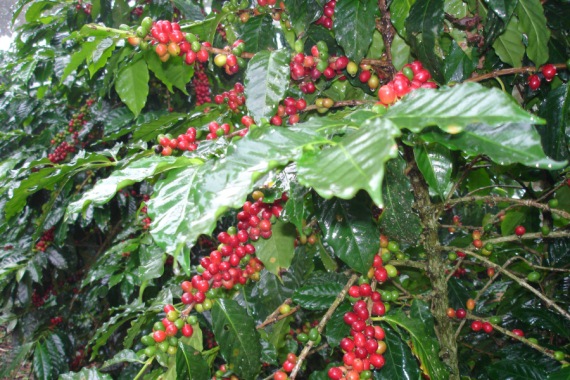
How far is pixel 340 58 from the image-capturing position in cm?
108

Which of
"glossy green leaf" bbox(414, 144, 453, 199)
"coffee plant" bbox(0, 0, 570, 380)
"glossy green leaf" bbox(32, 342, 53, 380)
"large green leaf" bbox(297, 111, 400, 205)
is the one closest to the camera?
"large green leaf" bbox(297, 111, 400, 205)

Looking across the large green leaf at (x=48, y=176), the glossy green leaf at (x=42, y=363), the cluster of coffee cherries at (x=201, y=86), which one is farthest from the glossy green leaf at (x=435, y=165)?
the glossy green leaf at (x=42, y=363)

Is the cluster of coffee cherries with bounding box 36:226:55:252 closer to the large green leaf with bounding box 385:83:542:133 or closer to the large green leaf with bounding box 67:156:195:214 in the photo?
the large green leaf with bounding box 67:156:195:214

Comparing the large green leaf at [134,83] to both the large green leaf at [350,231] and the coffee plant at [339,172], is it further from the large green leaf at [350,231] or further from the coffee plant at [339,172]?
the large green leaf at [350,231]

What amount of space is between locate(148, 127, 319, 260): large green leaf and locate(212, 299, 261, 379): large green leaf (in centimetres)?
61

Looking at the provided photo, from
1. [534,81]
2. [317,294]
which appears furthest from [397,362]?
[534,81]

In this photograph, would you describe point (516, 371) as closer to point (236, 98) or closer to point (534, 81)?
point (534, 81)

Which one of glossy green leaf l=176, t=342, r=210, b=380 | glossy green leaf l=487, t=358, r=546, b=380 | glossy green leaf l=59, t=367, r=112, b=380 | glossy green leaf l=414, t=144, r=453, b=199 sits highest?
Result: glossy green leaf l=414, t=144, r=453, b=199

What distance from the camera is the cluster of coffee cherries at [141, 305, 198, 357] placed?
3.67 feet

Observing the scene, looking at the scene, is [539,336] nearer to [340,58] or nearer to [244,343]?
[244,343]

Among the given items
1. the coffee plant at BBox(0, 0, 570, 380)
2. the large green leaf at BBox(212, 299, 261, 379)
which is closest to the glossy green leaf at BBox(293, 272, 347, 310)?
the coffee plant at BBox(0, 0, 570, 380)

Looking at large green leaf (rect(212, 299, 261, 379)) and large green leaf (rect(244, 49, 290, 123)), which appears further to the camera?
large green leaf (rect(212, 299, 261, 379))

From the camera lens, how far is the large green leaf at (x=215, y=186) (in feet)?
1.63

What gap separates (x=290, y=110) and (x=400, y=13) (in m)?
0.39
